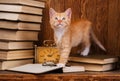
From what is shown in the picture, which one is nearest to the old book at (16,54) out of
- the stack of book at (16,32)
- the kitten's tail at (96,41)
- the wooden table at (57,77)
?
the stack of book at (16,32)

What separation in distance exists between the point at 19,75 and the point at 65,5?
1.56ft

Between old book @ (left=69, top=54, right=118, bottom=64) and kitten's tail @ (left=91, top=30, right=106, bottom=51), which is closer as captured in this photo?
old book @ (left=69, top=54, right=118, bottom=64)

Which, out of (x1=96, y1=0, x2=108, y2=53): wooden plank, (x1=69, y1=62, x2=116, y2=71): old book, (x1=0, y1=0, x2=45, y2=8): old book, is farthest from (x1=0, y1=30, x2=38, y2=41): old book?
(x1=96, y1=0, x2=108, y2=53): wooden plank

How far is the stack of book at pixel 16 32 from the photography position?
3.38ft

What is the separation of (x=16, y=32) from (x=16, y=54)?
9cm

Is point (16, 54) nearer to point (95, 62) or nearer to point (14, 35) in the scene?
point (14, 35)

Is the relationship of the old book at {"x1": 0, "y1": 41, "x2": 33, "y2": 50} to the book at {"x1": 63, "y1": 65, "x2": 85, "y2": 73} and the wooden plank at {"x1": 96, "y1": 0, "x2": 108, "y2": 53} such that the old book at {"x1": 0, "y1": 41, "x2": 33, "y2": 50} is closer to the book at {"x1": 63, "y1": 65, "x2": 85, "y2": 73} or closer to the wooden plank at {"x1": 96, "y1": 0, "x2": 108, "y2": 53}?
the book at {"x1": 63, "y1": 65, "x2": 85, "y2": 73}

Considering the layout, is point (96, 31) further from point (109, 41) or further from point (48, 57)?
point (48, 57)

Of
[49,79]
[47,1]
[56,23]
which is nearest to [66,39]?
[56,23]

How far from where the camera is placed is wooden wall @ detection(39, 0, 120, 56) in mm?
1183

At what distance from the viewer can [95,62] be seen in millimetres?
994

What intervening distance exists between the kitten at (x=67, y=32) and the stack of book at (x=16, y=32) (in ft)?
0.43

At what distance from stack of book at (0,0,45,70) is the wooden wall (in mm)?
138

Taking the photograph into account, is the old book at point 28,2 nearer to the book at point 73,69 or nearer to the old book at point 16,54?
the old book at point 16,54
